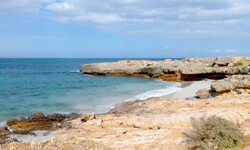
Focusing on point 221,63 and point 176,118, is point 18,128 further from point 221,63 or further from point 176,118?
point 221,63

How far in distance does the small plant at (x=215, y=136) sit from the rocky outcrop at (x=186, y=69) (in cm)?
2422

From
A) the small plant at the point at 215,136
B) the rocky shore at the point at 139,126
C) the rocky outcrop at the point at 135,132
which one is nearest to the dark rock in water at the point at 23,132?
the rocky shore at the point at 139,126

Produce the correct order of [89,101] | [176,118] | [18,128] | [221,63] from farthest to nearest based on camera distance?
[221,63], [89,101], [18,128], [176,118]

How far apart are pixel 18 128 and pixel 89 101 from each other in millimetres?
7883

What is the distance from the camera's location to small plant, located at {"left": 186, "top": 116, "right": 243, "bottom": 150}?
6.28 meters

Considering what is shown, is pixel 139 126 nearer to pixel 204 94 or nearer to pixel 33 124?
pixel 33 124

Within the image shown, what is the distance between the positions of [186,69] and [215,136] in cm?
2955

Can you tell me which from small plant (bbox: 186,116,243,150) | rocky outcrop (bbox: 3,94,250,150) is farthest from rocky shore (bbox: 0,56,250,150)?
small plant (bbox: 186,116,243,150)

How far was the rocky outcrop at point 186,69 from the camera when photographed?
32.0m

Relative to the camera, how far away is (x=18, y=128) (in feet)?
41.4

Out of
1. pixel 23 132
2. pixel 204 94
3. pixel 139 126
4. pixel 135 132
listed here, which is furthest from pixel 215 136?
pixel 204 94

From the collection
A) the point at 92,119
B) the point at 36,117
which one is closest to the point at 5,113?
the point at 36,117

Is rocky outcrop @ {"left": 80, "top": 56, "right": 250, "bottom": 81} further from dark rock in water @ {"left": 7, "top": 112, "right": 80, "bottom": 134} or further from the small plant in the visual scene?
dark rock in water @ {"left": 7, "top": 112, "right": 80, "bottom": 134}

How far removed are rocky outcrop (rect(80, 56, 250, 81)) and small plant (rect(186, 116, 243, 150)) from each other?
79.5ft
